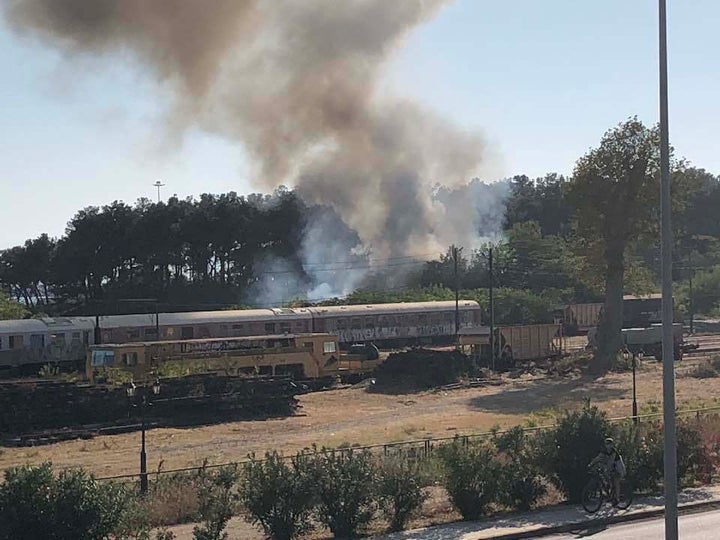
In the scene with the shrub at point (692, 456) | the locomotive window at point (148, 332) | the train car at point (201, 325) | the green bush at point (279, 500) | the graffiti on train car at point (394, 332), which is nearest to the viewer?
the green bush at point (279, 500)

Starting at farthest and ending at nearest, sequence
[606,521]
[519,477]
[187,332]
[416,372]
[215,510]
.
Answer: [187,332]
[416,372]
[519,477]
[606,521]
[215,510]

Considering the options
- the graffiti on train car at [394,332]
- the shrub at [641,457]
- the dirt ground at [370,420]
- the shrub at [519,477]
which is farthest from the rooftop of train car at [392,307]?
the shrub at [519,477]

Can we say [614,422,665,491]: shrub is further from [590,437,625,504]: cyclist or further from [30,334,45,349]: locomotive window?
[30,334,45,349]: locomotive window

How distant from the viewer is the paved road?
51.1ft

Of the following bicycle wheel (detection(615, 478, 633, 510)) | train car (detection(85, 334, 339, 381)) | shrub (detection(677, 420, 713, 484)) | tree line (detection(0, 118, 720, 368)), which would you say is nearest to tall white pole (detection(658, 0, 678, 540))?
bicycle wheel (detection(615, 478, 633, 510))

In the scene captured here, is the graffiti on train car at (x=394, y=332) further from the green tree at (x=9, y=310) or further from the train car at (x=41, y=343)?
the green tree at (x=9, y=310)

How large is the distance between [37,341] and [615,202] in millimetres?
33299

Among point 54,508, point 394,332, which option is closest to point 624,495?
point 54,508

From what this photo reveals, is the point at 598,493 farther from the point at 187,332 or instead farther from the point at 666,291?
the point at 187,332

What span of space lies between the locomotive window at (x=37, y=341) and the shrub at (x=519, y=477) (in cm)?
3686

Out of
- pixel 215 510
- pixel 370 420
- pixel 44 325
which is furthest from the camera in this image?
pixel 44 325

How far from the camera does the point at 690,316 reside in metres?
83.5

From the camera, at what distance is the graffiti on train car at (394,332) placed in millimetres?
61844

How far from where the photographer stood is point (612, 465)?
1758cm
